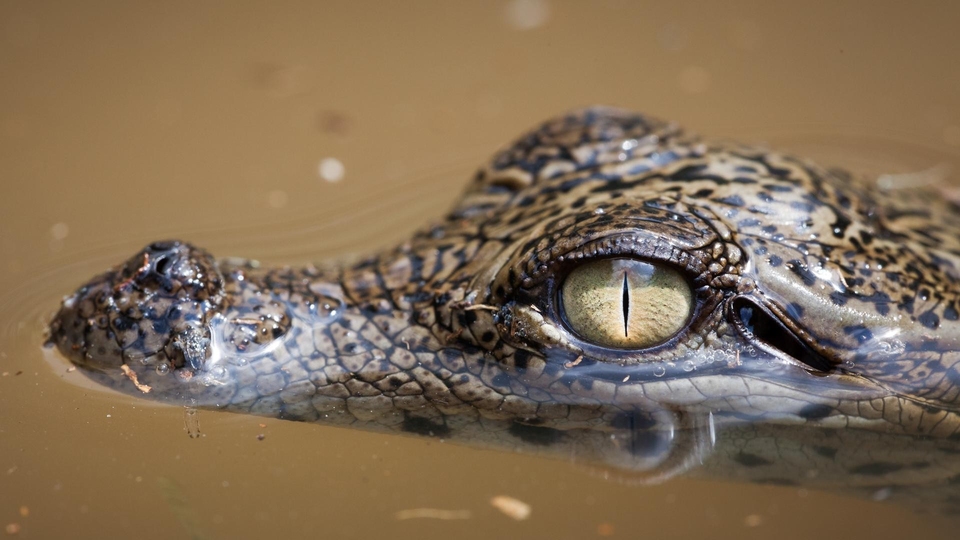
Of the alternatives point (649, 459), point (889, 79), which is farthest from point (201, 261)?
point (889, 79)

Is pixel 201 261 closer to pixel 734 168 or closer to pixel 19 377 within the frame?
pixel 19 377

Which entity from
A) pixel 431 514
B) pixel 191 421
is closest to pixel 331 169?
pixel 191 421

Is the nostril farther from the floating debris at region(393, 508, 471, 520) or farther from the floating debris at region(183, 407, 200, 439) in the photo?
the floating debris at region(393, 508, 471, 520)

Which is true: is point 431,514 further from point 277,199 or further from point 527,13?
point 527,13

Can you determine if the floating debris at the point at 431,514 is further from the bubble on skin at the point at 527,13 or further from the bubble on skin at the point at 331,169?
the bubble on skin at the point at 527,13

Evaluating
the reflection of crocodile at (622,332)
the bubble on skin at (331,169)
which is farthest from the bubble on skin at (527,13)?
the reflection of crocodile at (622,332)
